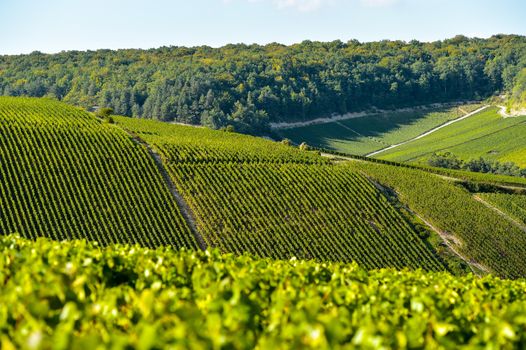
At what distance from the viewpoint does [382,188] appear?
83000 mm

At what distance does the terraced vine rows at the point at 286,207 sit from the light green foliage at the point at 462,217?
4244 mm

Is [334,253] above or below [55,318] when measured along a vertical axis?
below

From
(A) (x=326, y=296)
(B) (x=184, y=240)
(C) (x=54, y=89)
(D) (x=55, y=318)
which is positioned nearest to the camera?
(D) (x=55, y=318)

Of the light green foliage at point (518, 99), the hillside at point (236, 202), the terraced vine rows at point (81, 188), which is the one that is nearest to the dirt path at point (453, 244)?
the hillside at point (236, 202)

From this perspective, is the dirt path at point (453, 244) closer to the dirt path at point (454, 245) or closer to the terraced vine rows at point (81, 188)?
the dirt path at point (454, 245)

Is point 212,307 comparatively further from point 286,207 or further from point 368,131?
point 368,131

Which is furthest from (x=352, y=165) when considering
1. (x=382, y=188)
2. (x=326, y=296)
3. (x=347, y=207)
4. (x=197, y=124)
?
(x=326, y=296)

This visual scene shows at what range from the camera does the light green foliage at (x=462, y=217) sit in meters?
69.9

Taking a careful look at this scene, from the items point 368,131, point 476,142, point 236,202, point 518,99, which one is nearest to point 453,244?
point 236,202

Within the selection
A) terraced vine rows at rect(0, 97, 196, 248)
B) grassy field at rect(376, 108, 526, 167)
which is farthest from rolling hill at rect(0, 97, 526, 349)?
grassy field at rect(376, 108, 526, 167)

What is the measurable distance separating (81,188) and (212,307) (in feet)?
188

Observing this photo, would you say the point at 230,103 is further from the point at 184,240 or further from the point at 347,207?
the point at 184,240

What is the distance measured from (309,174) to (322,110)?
354 ft

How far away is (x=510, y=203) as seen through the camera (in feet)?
283
